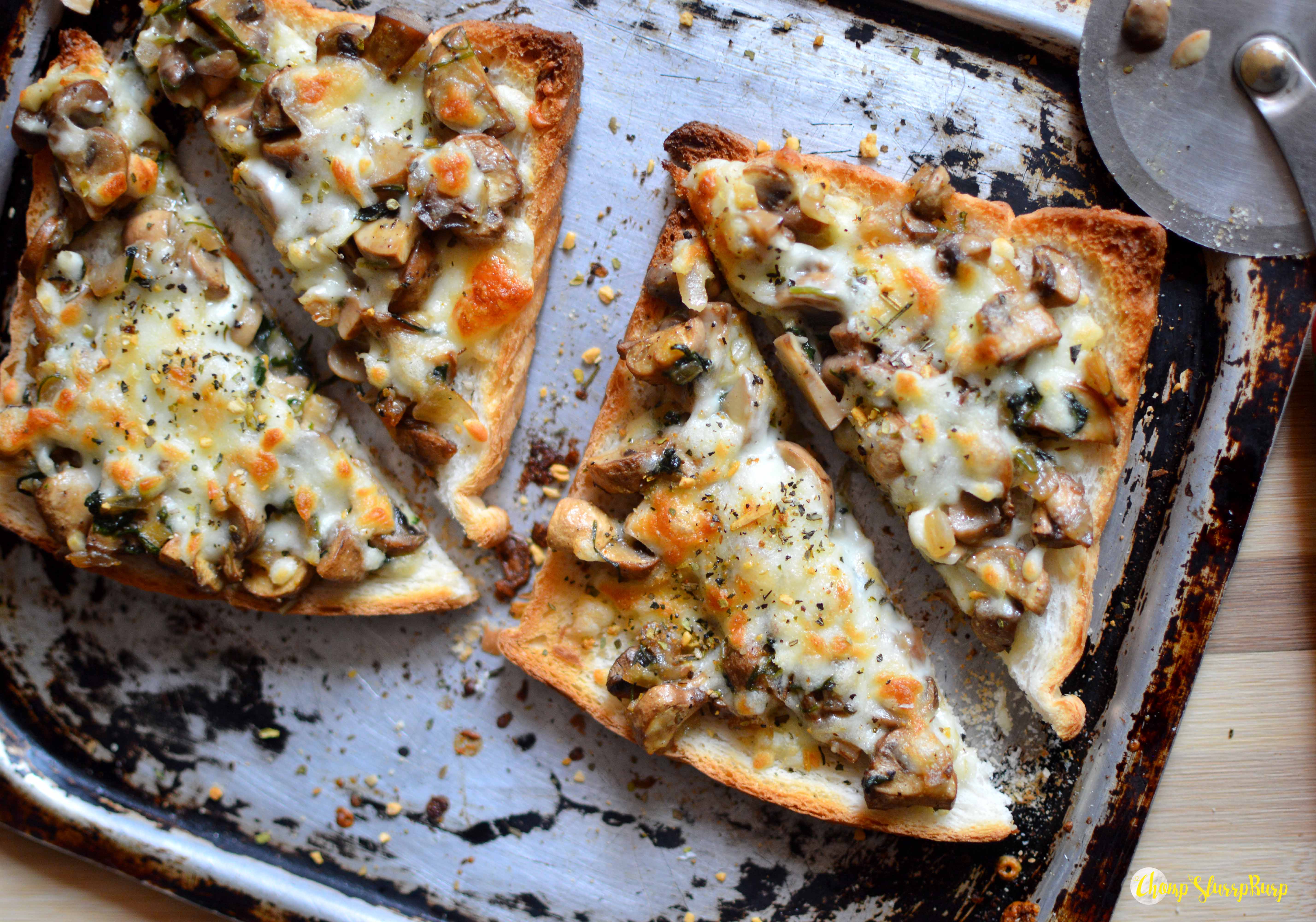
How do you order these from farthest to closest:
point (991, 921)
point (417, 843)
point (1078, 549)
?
point (417, 843), point (991, 921), point (1078, 549)

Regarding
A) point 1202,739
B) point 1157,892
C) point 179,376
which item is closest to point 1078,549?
point 1202,739

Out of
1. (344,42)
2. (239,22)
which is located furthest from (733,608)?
(239,22)

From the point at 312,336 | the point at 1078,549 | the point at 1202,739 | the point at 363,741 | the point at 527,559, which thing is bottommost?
the point at 363,741

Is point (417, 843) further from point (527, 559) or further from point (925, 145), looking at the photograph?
point (925, 145)

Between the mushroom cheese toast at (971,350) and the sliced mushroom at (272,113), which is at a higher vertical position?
the sliced mushroom at (272,113)

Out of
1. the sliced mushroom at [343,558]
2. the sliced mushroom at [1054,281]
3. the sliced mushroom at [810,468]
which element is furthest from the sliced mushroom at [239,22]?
the sliced mushroom at [1054,281]

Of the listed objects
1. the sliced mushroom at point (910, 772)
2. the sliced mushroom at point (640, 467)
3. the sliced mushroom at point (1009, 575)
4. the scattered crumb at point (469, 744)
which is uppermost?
the sliced mushroom at point (640, 467)

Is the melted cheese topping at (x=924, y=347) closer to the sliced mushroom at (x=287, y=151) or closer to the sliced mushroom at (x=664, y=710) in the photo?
the sliced mushroom at (x=664, y=710)
